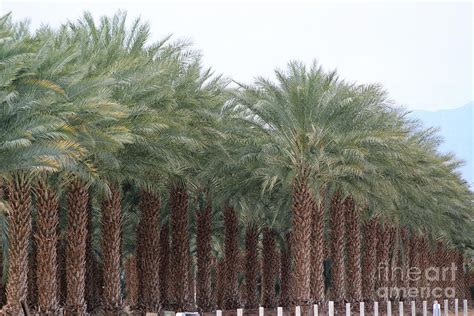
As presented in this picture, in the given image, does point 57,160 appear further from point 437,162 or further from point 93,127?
point 437,162

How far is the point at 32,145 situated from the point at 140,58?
660cm

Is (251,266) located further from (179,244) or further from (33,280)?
(33,280)

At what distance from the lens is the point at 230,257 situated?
43031mm

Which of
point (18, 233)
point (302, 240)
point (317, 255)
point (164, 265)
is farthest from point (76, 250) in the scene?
point (317, 255)

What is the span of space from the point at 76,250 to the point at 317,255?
10.9 m

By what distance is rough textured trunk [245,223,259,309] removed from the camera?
152 ft

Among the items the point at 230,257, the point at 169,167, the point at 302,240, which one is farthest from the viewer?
the point at 230,257

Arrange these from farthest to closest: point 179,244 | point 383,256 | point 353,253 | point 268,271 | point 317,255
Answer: point 383,256 < point 268,271 < point 353,253 < point 179,244 < point 317,255

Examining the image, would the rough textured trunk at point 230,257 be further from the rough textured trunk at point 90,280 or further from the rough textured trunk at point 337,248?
the rough textured trunk at point 90,280

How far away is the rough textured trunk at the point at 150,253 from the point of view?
120 ft

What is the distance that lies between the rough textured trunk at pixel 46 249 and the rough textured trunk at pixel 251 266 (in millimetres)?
17423

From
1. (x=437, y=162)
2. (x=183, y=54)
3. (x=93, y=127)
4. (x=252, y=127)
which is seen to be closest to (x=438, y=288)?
(x=437, y=162)

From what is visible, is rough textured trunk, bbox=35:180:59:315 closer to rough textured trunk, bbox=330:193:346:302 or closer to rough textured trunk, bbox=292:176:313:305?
rough textured trunk, bbox=292:176:313:305

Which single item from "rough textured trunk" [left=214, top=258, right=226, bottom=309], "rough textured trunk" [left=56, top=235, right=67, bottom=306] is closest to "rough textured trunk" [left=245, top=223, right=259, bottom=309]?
"rough textured trunk" [left=214, top=258, right=226, bottom=309]
